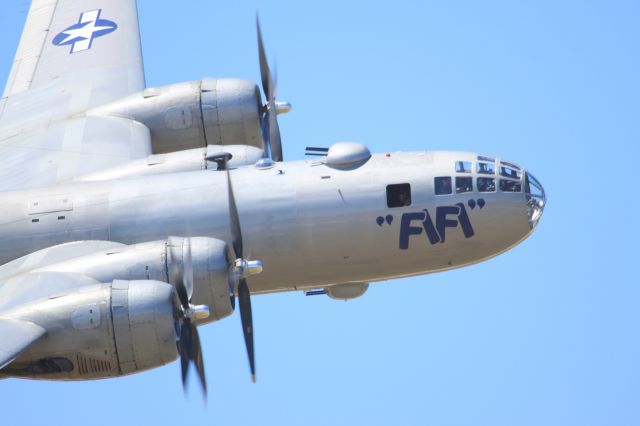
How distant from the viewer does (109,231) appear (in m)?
44.6

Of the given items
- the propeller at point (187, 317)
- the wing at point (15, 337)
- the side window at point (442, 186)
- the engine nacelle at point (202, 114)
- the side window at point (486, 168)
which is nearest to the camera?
the wing at point (15, 337)

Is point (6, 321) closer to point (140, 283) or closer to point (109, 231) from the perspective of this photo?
point (140, 283)

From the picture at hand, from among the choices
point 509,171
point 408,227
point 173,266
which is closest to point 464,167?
point 509,171

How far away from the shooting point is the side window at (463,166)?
45.1 m

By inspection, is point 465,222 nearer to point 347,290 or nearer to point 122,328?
point 347,290

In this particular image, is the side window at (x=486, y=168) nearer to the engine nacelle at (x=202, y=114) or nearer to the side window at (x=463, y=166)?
the side window at (x=463, y=166)

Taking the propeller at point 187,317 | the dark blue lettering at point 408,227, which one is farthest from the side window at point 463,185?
the propeller at point 187,317

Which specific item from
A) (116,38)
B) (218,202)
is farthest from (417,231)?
(116,38)

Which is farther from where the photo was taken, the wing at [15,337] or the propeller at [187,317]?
the propeller at [187,317]

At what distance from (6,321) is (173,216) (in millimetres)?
7560

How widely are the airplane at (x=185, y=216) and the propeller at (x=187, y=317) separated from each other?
0.16 feet

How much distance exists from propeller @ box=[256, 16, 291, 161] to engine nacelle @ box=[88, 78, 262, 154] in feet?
1.18

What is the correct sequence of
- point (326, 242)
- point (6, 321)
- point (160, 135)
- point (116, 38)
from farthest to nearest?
point (116, 38), point (160, 135), point (326, 242), point (6, 321)

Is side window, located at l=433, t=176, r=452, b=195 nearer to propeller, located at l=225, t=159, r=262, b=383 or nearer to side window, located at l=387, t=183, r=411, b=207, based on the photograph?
side window, located at l=387, t=183, r=411, b=207
